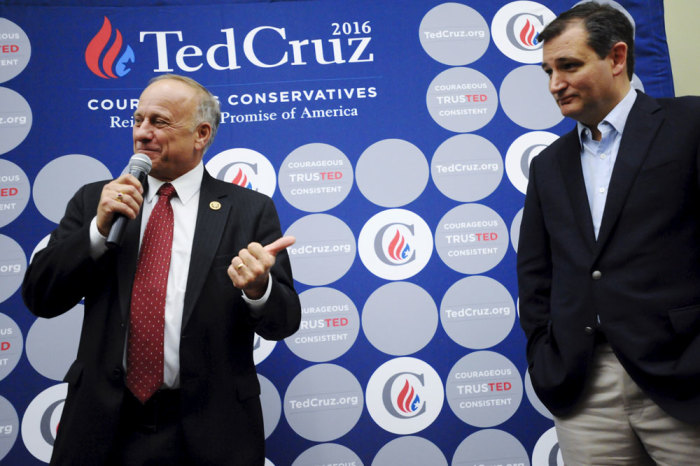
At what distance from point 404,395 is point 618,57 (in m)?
1.62

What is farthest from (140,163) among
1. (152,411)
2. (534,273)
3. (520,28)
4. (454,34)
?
(520,28)

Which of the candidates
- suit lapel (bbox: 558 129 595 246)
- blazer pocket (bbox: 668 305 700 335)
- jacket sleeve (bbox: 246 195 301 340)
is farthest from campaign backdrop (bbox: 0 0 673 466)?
blazer pocket (bbox: 668 305 700 335)

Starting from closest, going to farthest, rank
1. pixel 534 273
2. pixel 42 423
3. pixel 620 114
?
pixel 620 114, pixel 534 273, pixel 42 423

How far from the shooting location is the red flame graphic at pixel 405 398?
2.47 metres

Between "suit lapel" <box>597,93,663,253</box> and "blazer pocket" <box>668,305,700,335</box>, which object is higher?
"suit lapel" <box>597,93,663,253</box>

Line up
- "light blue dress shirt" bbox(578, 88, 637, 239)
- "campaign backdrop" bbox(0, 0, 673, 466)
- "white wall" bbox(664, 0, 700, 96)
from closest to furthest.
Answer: "light blue dress shirt" bbox(578, 88, 637, 239) → "campaign backdrop" bbox(0, 0, 673, 466) → "white wall" bbox(664, 0, 700, 96)

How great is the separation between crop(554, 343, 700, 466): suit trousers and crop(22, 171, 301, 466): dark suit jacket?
34.7 inches

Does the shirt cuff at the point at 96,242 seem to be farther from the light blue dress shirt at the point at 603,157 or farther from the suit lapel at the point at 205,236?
the light blue dress shirt at the point at 603,157

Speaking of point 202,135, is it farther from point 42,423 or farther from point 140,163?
point 42,423

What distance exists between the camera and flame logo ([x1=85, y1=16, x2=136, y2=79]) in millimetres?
2568

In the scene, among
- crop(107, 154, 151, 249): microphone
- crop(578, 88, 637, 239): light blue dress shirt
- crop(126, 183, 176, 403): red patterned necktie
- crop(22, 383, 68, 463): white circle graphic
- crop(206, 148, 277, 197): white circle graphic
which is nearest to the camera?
crop(107, 154, 151, 249): microphone

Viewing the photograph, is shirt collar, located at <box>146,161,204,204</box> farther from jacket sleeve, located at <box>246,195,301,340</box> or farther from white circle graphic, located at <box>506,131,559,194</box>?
white circle graphic, located at <box>506,131,559,194</box>

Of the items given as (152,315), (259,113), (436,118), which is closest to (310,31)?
(259,113)

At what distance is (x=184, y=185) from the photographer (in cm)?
172
